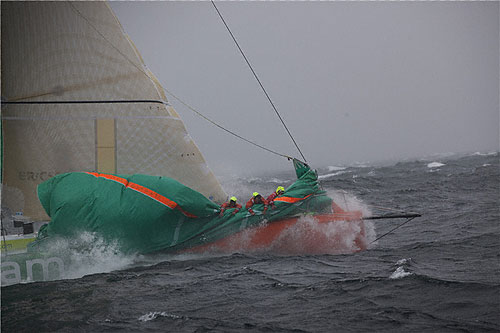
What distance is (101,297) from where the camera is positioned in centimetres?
570

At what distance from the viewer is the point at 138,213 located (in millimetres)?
7582

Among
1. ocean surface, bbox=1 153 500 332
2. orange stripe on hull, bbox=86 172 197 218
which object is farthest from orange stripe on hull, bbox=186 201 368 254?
orange stripe on hull, bbox=86 172 197 218

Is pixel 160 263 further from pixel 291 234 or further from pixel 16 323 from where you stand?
pixel 16 323

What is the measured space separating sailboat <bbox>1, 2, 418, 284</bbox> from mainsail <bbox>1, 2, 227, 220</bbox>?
20 millimetres

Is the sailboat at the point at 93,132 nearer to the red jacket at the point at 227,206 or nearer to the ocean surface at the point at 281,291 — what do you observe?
the red jacket at the point at 227,206

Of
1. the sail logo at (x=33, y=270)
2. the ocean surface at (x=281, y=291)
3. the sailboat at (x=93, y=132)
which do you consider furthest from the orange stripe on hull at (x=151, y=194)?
the sail logo at (x=33, y=270)

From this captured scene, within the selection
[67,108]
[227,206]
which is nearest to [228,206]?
[227,206]

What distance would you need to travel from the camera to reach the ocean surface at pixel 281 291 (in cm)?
450

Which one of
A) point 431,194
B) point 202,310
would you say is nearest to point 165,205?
point 202,310

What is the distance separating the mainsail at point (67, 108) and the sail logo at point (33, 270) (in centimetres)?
235

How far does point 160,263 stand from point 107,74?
393cm

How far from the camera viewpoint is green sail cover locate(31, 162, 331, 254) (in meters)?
7.54

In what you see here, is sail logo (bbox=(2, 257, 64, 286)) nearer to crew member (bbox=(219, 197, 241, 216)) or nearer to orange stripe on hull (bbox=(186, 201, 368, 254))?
orange stripe on hull (bbox=(186, 201, 368, 254))

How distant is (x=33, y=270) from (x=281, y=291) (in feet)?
12.5
